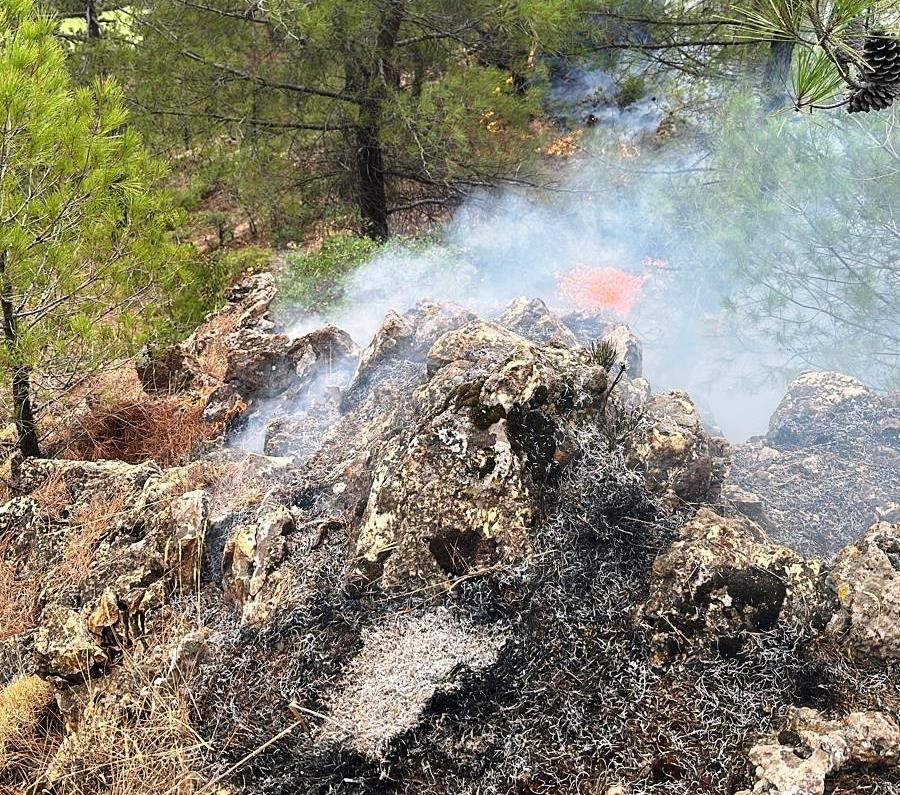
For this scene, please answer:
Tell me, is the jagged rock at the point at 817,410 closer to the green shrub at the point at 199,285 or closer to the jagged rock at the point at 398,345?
the jagged rock at the point at 398,345

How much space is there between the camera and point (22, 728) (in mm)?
2701

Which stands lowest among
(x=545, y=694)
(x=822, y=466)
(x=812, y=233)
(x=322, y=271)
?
(x=822, y=466)

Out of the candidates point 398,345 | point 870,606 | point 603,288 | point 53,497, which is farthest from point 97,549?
point 603,288

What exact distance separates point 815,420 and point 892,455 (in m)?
0.49

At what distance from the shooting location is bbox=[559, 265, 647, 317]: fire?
7672mm

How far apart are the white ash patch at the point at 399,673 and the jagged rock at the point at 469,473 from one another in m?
0.19

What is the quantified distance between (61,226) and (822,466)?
4.36 metres

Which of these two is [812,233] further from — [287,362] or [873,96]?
[287,362]

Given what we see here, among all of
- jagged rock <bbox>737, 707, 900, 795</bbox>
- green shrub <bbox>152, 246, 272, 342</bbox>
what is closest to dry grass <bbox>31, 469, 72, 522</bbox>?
green shrub <bbox>152, 246, 272, 342</bbox>

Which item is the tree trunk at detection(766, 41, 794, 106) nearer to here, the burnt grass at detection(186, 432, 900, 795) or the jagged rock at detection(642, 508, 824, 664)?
the jagged rock at detection(642, 508, 824, 664)

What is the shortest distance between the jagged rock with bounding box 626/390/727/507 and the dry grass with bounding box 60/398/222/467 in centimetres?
288

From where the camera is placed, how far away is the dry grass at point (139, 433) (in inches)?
182

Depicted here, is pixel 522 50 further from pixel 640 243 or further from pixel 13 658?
pixel 13 658

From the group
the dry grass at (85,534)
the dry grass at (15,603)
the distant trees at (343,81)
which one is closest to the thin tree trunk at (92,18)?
the distant trees at (343,81)
